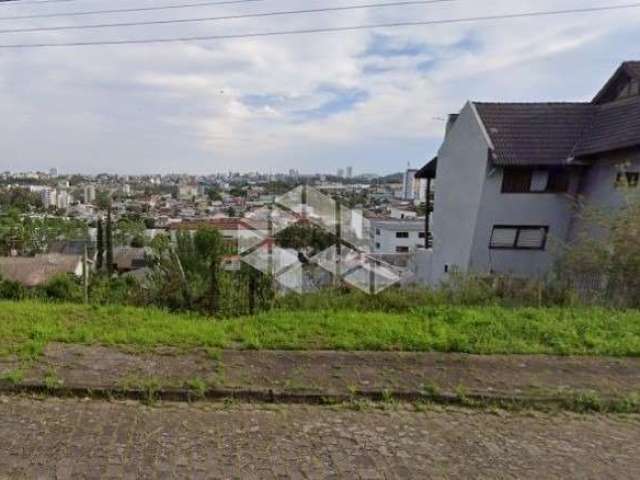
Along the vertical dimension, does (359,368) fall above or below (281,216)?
below

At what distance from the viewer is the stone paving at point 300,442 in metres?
2.38

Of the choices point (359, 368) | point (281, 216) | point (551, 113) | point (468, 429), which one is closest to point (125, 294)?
point (281, 216)

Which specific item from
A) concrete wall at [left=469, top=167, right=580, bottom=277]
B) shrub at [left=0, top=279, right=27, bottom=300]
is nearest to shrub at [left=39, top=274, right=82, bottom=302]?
shrub at [left=0, top=279, right=27, bottom=300]

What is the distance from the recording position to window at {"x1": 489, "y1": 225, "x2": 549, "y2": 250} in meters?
15.8

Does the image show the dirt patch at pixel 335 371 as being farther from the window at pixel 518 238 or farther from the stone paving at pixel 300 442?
the window at pixel 518 238

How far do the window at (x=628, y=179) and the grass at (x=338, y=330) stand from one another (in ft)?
27.5

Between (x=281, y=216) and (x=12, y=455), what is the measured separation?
545 cm

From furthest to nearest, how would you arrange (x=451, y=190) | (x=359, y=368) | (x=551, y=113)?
(x=451, y=190) < (x=551, y=113) < (x=359, y=368)

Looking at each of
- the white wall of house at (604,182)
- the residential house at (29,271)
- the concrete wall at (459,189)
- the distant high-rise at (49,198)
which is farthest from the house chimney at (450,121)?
the distant high-rise at (49,198)

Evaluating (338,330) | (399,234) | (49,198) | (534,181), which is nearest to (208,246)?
(338,330)

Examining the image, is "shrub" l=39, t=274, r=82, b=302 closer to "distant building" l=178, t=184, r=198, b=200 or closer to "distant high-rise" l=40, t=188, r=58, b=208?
"distant building" l=178, t=184, r=198, b=200

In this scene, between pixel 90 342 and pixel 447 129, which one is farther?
pixel 447 129

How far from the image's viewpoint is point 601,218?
9.91 m

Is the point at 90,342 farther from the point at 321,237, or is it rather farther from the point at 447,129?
the point at 447,129
